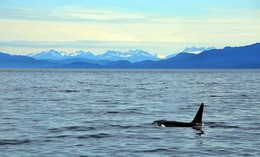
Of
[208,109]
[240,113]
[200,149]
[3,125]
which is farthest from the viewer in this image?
[208,109]

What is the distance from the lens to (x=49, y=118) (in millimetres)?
39781

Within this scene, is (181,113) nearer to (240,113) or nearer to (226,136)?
(240,113)

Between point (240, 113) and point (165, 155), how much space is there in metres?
23.7

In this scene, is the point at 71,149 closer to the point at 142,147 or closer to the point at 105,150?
the point at 105,150

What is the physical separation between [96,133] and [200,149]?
8094mm

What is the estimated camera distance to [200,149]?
25922 millimetres

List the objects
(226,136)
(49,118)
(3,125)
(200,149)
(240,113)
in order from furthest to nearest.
→ (240,113)
(49,118)
(3,125)
(226,136)
(200,149)

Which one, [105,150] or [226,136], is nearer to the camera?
[105,150]

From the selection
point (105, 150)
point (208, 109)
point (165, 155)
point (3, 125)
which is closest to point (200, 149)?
point (165, 155)

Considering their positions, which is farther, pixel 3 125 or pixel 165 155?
pixel 3 125

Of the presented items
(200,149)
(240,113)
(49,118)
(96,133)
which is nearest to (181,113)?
(240,113)

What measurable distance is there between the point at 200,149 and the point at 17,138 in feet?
35.4

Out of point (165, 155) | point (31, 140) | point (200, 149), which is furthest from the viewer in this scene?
point (31, 140)

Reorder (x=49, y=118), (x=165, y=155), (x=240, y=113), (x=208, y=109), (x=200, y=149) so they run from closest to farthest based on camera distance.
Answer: (x=165, y=155)
(x=200, y=149)
(x=49, y=118)
(x=240, y=113)
(x=208, y=109)
